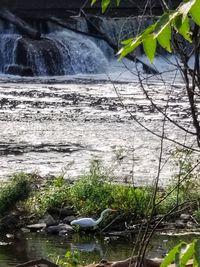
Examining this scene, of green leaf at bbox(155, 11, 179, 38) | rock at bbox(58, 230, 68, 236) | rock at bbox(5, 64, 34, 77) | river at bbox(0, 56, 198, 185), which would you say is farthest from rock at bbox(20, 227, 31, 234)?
rock at bbox(5, 64, 34, 77)

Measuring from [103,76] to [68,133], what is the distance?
43.2ft

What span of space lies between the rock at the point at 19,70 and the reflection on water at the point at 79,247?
21.1 meters

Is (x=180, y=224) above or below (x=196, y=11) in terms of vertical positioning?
below

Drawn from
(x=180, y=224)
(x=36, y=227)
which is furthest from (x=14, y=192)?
(x=180, y=224)

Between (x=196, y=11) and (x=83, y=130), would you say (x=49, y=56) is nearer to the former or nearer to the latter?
(x=83, y=130)

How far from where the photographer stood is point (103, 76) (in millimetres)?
29156

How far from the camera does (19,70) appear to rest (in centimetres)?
2950

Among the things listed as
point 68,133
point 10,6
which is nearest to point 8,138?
point 68,133

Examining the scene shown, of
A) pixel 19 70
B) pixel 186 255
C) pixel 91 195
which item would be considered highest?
pixel 186 255

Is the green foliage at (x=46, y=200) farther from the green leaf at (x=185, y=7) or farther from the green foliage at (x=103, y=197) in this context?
the green leaf at (x=185, y=7)

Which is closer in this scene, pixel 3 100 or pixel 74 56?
pixel 3 100

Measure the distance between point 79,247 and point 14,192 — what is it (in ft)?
3.69

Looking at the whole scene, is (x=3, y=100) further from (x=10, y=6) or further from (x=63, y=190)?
(x=10, y=6)

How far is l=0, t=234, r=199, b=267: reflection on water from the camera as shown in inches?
294
